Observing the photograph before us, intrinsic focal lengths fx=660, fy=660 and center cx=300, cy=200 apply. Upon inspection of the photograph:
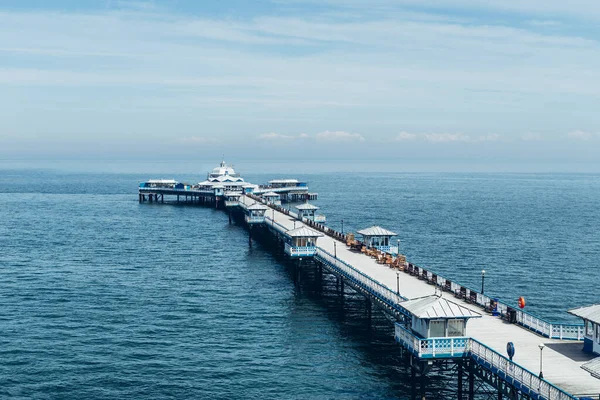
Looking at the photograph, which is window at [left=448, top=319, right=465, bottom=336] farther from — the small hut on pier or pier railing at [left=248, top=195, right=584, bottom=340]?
pier railing at [left=248, top=195, right=584, bottom=340]

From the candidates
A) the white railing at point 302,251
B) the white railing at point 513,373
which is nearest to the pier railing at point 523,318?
the white railing at point 513,373

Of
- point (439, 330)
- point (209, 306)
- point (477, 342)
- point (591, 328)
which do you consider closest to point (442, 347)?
point (439, 330)

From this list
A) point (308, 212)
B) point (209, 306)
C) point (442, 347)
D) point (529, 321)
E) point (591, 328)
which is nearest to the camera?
point (591, 328)

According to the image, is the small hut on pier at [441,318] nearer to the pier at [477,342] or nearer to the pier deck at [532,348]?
the pier at [477,342]

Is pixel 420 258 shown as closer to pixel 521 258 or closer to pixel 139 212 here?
pixel 521 258

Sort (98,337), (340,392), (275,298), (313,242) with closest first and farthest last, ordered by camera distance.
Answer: (340,392) < (98,337) < (275,298) < (313,242)

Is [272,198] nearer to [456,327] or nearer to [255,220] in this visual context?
[255,220]

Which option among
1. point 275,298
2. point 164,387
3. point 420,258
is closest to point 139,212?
point 420,258
